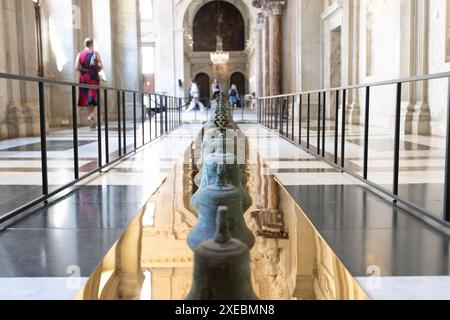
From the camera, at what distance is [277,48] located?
1809cm

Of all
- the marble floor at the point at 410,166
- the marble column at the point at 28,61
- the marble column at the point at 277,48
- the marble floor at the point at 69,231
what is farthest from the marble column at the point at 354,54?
the marble floor at the point at 69,231

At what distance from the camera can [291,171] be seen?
16.3 ft

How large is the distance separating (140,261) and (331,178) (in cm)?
260

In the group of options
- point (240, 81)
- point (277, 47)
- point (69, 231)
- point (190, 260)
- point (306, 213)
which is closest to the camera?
point (190, 260)

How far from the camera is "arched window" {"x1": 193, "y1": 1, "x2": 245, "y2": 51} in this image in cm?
4397

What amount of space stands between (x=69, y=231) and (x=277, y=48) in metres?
16.1

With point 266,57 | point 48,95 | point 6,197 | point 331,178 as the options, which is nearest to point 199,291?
point 6,197

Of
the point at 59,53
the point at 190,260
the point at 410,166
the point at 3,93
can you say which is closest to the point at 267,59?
the point at 59,53

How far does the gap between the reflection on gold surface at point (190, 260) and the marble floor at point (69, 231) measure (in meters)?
0.09

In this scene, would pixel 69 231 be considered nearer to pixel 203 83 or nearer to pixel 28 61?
pixel 28 61

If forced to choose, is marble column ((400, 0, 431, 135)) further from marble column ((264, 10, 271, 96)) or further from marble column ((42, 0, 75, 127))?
marble column ((264, 10, 271, 96))

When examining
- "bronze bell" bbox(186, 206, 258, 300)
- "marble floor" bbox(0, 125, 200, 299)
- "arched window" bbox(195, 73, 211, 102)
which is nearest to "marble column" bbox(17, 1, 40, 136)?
"marble floor" bbox(0, 125, 200, 299)

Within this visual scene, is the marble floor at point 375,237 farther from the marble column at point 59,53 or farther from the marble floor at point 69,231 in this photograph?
the marble column at point 59,53

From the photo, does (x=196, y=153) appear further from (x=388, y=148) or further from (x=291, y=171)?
(x=388, y=148)
